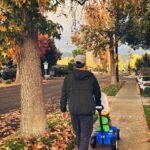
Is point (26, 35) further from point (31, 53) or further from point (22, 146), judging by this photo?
point (22, 146)

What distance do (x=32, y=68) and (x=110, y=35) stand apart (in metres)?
26.7

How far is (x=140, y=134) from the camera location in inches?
409

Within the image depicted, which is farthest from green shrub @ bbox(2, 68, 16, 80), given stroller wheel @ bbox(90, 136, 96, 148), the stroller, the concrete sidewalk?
the stroller

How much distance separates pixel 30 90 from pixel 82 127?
104 inches

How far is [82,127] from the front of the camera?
688 cm

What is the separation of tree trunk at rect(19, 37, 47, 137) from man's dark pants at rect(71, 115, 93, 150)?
2433 millimetres

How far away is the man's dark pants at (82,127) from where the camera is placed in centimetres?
684

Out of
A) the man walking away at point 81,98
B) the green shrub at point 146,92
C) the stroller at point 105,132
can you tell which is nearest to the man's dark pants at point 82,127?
the man walking away at point 81,98

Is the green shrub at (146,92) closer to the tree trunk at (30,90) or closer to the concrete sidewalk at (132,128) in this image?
the concrete sidewalk at (132,128)

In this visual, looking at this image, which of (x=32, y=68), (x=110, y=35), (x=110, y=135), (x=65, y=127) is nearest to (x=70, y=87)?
(x=110, y=135)

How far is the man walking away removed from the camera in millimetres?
6777

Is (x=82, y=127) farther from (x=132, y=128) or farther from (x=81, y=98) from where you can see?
(x=132, y=128)

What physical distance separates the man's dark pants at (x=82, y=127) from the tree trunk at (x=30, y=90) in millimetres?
2433

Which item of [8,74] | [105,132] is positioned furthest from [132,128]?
[8,74]
